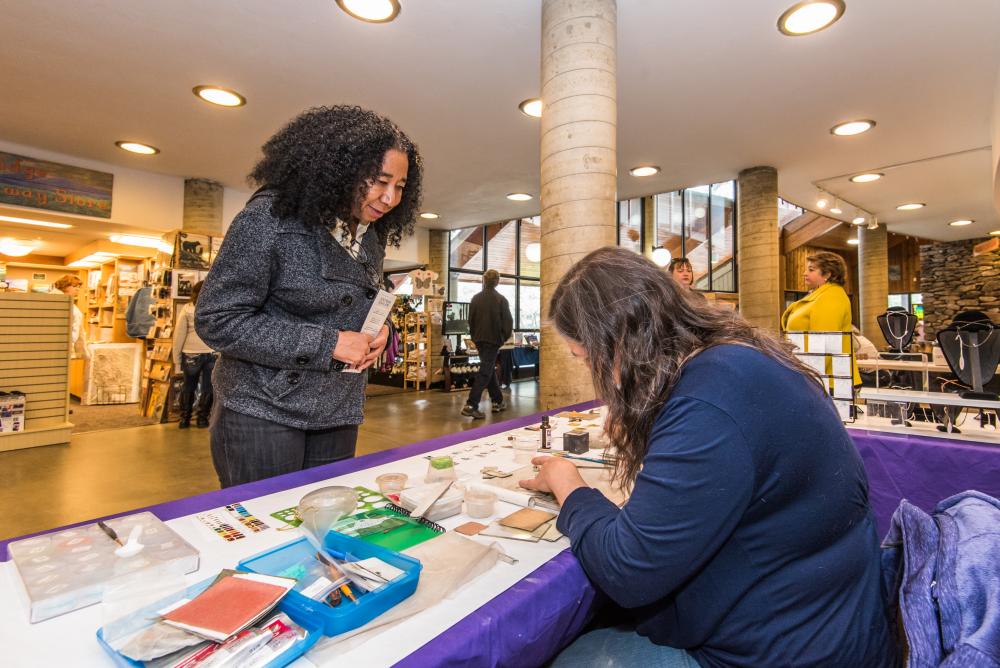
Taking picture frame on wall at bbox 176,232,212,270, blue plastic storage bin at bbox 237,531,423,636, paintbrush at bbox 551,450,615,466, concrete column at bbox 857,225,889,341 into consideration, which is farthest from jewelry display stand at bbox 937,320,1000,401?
concrete column at bbox 857,225,889,341

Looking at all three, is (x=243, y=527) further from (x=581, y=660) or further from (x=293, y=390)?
(x=581, y=660)

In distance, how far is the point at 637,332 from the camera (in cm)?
93

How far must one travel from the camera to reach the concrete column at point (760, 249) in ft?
18.6

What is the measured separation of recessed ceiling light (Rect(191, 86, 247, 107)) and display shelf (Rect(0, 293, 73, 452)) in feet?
7.77

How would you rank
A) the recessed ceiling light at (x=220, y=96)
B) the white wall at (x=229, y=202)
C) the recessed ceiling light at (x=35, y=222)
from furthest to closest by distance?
the white wall at (x=229, y=202), the recessed ceiling light at (x=35, y=222), the recessed ceiling light at (x=220, y=96)

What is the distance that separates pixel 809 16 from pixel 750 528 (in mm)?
3717

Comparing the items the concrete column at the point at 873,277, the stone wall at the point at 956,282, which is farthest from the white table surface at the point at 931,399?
the stone wall at the point at 956,282

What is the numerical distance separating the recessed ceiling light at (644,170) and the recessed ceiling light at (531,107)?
1.96 meters

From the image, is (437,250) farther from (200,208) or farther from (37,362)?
(37,362)

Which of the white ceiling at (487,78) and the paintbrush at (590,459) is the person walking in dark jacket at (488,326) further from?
the paintbrush at (590,459)

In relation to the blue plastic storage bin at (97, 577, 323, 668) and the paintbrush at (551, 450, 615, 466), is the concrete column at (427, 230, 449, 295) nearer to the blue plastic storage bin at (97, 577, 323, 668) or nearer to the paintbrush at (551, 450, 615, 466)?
the paintbrush at (551, 450, 615, 466)

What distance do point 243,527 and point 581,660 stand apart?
725mm

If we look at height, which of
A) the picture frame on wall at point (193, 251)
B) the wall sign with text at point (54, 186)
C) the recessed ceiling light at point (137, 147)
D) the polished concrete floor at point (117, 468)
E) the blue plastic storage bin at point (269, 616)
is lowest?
the polished concrete floor at point (117, 468)

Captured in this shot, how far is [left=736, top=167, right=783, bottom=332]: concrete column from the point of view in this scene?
223 inches
